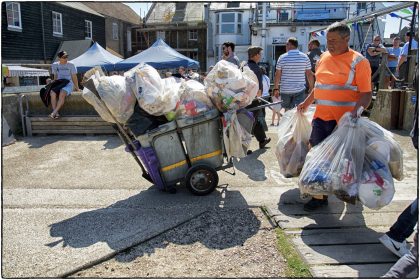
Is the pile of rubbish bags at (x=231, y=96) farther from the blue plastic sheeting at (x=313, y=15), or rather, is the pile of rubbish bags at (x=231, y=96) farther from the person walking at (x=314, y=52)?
A: the blue plastic sheeting at (x=313, y=15)

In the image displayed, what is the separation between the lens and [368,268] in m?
2.73

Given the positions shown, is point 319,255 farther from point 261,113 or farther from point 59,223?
point 261,113

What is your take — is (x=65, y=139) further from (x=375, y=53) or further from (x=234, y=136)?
(x=375, y=53)

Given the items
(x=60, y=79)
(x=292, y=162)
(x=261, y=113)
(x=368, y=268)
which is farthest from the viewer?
(x=60, y=79)

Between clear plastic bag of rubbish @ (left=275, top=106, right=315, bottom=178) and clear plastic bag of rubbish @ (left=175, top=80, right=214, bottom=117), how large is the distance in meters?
0.91

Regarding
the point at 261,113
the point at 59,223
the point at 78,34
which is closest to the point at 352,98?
the point at 261,113

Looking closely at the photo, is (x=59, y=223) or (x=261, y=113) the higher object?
(x=261, y=113)

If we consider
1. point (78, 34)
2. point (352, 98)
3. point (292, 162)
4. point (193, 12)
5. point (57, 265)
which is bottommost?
point (57, 265)

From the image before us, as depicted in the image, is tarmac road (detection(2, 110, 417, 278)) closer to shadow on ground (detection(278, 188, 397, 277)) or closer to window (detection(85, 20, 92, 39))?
shadow on ground (detection(278, 188, 397, 277))

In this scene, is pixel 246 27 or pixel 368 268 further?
pixel 246 27

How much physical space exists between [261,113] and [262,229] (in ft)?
10.0

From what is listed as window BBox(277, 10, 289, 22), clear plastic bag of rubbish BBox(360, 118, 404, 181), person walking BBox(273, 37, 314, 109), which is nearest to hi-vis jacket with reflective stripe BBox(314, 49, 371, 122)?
clear plastic bag of rubbish BBox(360, 118, 404, 181)

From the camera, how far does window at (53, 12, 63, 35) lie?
2247 cm

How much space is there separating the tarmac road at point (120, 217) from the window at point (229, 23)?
89.6 ft
